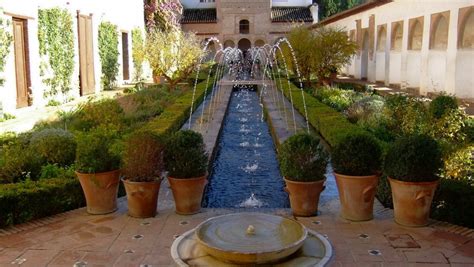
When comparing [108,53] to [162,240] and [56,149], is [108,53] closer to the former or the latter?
[56,149]

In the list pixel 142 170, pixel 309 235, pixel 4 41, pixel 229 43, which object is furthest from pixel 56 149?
pixel 229 43

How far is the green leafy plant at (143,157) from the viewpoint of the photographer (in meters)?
5.04

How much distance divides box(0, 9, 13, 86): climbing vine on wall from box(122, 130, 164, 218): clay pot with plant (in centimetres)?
834

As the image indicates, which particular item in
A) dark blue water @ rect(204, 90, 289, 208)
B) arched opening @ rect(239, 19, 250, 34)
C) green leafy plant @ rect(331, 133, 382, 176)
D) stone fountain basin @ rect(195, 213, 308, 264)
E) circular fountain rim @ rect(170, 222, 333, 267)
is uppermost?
arched opening @ rect(239, 19, 250, 34)

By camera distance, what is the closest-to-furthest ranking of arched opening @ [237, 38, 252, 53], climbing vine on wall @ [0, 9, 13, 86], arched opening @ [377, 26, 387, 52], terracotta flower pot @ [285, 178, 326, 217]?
terracotta flower pot @ [285, 178, 326, 217] → climbing vine on wall @ [0, 9, 13, 86] → arched opening @ [377, 26, 387, 52] → arched opening @ [237, 38, 252, 53]

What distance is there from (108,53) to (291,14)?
24248mm

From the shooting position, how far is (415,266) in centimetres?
389

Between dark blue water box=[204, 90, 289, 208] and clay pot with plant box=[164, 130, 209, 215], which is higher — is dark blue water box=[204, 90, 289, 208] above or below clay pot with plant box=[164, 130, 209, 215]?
below

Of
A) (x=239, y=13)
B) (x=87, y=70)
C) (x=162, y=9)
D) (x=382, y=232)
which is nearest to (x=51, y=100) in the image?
(x=87, y=70)

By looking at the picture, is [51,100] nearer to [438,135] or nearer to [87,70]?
[87,70]

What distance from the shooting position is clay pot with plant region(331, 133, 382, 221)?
488 centimetres

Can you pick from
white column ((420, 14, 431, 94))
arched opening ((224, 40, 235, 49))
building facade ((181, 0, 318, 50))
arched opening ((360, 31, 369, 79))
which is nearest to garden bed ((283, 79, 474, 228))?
white column ((420, 14, 431, 94))

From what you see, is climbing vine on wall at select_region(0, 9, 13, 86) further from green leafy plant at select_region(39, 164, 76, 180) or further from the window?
the window

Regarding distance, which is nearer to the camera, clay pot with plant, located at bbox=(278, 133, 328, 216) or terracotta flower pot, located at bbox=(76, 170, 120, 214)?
Answer: clay pot with plant, located at bbox=(278, 133, 328, 216)
